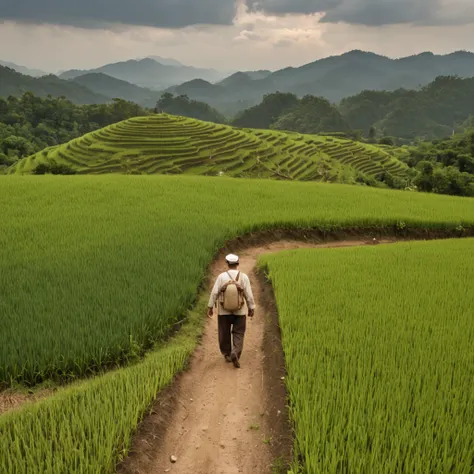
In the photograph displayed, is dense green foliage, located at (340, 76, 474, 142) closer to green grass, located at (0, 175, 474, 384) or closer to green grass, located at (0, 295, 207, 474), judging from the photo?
green grass, located at (0, 175, 474, 384)

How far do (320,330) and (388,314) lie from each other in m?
1.18

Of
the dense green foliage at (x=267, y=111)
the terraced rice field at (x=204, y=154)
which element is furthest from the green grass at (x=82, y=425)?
the dense green foliage at (x=267, y=111)

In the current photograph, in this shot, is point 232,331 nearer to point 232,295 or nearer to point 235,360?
point 235,360

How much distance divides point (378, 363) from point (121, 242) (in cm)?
572

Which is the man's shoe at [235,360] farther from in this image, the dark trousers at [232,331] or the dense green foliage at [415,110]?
the dense green foliage at [415,110]

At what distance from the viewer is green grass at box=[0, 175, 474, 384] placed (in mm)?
4789

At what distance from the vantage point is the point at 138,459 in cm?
334

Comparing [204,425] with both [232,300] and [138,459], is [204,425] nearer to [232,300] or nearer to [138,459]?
[138,459]

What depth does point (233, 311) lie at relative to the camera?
5020 mm

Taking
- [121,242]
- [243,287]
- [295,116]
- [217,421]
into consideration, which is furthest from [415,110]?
[217,421]

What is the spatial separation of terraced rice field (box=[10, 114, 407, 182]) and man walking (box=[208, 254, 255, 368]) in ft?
137

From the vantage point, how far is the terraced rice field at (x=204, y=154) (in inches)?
1956

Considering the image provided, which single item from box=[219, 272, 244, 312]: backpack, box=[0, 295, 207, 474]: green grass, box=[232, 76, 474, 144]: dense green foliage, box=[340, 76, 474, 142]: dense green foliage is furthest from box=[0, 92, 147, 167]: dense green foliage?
box=[340, 76, 474, 142]: dense green foliage

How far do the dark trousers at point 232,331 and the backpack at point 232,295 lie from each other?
0.56 feet
